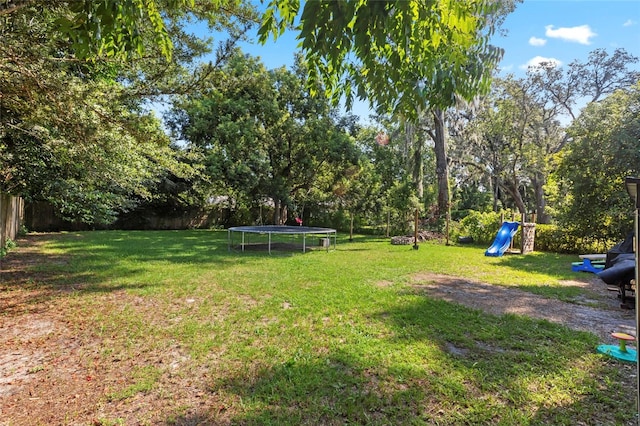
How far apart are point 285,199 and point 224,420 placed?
14.8 metres

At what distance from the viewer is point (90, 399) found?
7.95ft

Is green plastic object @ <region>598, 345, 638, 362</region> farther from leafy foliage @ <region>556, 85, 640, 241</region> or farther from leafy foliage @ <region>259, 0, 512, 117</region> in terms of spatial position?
leafy foliage @ <region>556, 85, 640, 241</region>

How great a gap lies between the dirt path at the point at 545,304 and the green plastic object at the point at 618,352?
387 millimetres

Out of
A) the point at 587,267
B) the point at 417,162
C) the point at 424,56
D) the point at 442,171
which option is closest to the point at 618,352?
the point at 424,56

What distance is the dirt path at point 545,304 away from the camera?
4234mm

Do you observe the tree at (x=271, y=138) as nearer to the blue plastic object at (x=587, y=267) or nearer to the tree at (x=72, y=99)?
the tree at (x=72, y=99)

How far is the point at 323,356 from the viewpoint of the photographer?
10.2 feet

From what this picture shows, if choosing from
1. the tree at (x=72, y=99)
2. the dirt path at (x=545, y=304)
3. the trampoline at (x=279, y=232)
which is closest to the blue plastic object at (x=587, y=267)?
the dirt path at (x=545, y=304)

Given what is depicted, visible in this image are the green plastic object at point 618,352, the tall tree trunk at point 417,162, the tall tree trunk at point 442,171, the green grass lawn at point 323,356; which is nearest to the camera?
the green grass lawn at point 323,356

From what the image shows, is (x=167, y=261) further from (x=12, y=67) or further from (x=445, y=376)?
(x=445, y=376)

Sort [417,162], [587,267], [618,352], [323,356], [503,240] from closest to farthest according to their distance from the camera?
[323,356]
[618,352]
[587,267]
[503,240]
[417,162]

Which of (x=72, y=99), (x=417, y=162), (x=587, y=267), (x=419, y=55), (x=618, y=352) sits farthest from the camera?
(x=417, y=162)

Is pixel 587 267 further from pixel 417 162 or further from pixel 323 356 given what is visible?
pixel 417 162

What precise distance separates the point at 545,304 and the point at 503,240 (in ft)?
20.9
